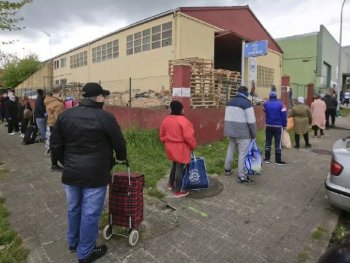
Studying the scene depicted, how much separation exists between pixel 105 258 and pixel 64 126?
1.53m

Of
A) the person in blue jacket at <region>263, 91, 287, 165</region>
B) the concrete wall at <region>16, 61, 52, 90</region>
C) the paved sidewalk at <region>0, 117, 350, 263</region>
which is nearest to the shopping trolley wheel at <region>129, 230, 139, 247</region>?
the paved sidewalk at <region>0, 117, 350, 263</region>

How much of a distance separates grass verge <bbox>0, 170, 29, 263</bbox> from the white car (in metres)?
4.14

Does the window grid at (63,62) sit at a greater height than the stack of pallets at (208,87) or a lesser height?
greater

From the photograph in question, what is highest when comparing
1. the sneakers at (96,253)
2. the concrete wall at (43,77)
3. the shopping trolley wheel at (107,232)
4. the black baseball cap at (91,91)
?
the concrete wall at (43,77)

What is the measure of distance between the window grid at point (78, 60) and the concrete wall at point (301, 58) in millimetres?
18437

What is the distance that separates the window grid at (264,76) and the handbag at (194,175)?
18.4 metres

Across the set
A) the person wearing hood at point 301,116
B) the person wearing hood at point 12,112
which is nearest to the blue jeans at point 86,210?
the person wearing hood at point 301,116

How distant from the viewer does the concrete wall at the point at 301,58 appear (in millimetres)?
28969

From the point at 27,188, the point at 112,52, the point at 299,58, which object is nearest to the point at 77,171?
the point at 27,188

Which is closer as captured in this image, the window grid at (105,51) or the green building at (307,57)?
the window grid at (105,51)

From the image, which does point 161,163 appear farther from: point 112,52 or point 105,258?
point 112,52

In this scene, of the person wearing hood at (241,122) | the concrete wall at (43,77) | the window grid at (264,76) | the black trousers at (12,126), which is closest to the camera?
the person wearing hood at (241,122)

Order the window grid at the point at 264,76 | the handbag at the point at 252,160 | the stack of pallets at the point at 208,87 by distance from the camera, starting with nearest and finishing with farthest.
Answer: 1. the handbag at the point at 252,160
2. the stack of pallets at the point at 208,87
3. the window grid at the point at 264,76

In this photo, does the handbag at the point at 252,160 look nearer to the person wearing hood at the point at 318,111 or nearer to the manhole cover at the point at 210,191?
the manhole cover at the point at 210,191
